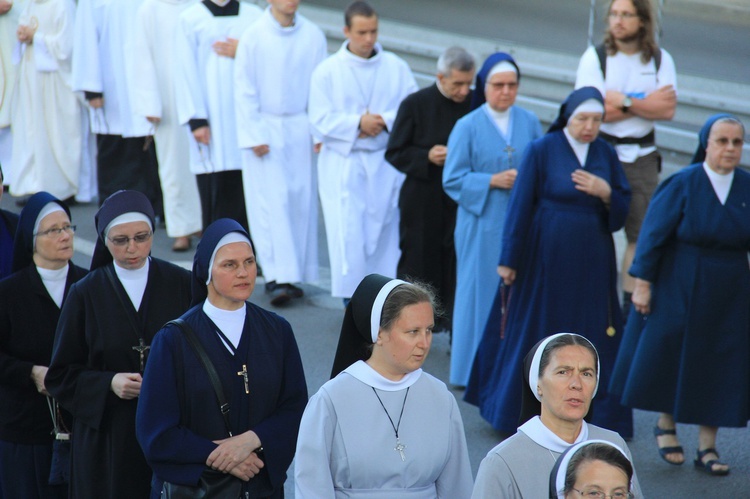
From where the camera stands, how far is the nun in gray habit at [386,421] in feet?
12.9

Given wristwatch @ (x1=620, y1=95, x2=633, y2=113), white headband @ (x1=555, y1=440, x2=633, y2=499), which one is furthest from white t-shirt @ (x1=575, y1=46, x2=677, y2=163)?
white headband @ (x1=555, y1=440, x2=633, y2=499)

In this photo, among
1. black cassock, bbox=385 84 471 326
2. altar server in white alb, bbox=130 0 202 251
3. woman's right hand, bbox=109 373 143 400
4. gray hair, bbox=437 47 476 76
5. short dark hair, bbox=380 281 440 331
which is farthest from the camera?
altar server in white alb, bbox=130 0 202 251

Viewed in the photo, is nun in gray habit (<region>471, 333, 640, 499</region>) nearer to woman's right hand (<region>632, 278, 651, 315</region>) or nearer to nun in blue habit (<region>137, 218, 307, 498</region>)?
nun in blue habit (<region>137, 218, 307, 498</region>)

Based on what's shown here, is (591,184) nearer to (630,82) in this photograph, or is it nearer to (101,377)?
(630,82)

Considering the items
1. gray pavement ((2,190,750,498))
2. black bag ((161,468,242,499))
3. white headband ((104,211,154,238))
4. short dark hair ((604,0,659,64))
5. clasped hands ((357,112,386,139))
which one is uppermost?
short dark hair ((604,0,659,64))

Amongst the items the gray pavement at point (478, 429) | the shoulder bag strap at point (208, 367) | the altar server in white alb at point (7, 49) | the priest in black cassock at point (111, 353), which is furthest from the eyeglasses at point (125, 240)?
the altar server in white alb at point (7, 49)

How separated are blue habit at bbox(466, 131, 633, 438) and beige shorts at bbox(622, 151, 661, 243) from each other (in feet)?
5.39

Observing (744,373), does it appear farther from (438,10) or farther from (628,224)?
(438,10)

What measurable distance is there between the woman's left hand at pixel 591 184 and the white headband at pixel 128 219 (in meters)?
2.66

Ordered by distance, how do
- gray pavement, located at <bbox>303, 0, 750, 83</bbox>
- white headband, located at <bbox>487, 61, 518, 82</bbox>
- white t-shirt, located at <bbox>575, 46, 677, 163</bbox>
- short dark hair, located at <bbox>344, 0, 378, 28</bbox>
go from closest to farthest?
white headband, located at <bbox>487, 61, 518, 82</bbox> < white t-shirt, located at <bbox>575, 46, 677, 163</bbox> < short dark hair, located at <bbox>344, 0, 378, 28</bbox> < gray pavement, located at <bbox>303, 0, 750, 83</bbox>

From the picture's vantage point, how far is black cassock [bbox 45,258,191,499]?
4797 millimetres

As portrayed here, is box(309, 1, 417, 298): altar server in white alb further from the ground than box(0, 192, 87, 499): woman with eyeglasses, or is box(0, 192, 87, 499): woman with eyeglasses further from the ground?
box(309, 1, 417, 298): altar server in white alb

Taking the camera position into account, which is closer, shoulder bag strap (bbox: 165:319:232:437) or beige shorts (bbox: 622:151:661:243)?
shoulder bag strap (bbox: 165:319:232:437)

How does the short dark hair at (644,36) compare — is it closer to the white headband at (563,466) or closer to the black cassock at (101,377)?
the black cassock at (101,377)
